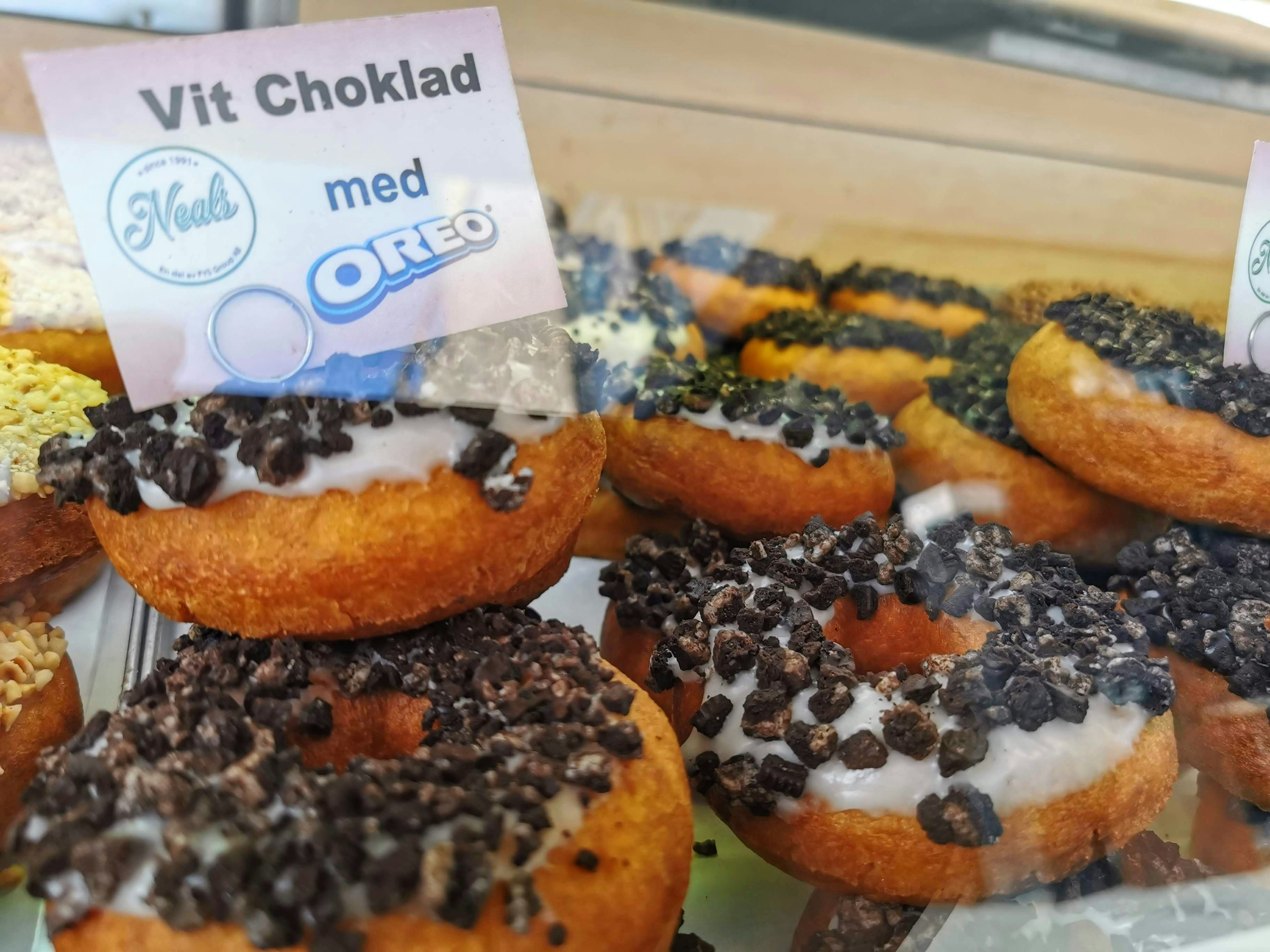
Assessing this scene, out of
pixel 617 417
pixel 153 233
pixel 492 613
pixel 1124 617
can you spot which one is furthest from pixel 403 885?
pixel 1124 617

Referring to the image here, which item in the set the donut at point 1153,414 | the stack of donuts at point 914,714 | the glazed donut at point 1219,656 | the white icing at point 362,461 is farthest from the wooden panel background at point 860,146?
the stack of donuts at point 914,714

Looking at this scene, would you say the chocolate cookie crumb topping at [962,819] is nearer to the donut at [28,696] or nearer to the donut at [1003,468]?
the donut at [1003,468]

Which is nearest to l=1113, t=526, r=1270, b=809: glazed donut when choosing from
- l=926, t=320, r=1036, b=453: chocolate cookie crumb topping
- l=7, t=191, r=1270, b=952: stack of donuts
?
l=7, t=191, r=1270, b=952: stack of donuts

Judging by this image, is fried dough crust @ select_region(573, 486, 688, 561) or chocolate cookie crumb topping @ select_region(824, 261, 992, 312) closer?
fried dough crust @ select_region(573, 486, 688, 561)

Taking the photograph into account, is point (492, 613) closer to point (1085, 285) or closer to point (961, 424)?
point (961, 424)

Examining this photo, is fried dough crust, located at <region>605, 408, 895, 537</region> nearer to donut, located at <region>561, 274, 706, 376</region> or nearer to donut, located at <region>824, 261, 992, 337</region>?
donut, located at <region>561, 274, 706, 376</region>

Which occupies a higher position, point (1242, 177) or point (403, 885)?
point (1242, 177)
